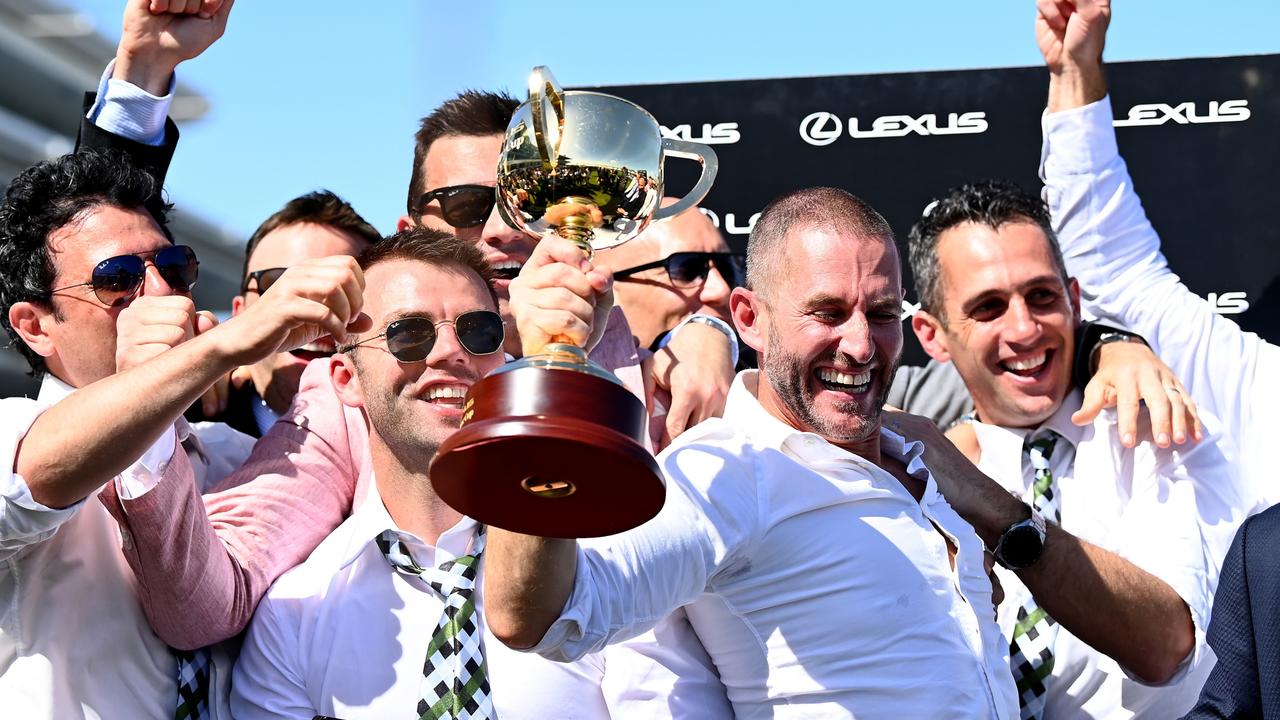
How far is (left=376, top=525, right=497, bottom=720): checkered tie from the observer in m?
3.00

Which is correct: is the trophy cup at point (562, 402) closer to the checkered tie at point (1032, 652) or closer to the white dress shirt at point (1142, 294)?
the checkered tie at point (1032, 652)

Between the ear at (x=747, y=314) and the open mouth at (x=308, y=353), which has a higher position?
the ear at (x=747, y=314)

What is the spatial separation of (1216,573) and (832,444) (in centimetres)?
133

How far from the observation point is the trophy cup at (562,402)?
2244 millimetres

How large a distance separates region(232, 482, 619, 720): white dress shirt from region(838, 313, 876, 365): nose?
2.92 feet

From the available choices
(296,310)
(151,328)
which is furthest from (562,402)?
(151,328)

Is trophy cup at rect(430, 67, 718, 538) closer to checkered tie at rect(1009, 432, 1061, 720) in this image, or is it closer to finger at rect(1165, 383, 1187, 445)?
checkered tie at rect(1009, 432, 1061, 720)

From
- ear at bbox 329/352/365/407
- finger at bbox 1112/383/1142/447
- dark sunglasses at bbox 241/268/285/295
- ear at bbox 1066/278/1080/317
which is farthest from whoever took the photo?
dark sunglasses at bbox 241/268/285/295

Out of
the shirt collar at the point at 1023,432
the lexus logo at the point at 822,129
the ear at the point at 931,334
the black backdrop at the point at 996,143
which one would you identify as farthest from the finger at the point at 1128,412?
the lexus logo at the point at 822,129

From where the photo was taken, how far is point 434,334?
3.28 metres

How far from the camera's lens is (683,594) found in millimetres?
2719

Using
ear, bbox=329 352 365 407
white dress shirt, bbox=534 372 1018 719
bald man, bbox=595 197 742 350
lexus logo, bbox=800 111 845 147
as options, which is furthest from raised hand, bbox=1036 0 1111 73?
ear, bbox=329 352 365 407

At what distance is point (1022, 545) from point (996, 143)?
92.4 inches

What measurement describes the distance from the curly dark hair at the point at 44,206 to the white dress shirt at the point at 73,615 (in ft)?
0.97
